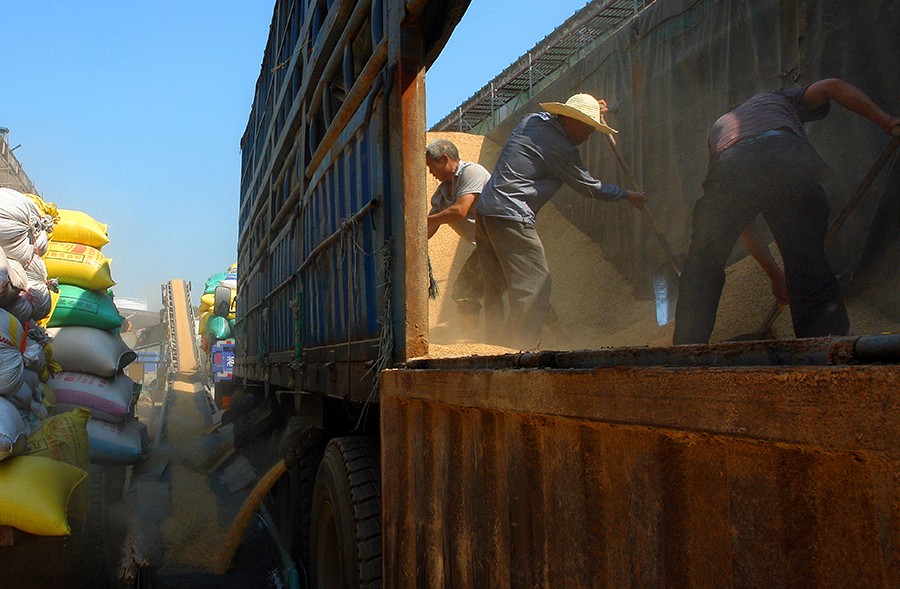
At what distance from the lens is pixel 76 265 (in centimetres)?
543

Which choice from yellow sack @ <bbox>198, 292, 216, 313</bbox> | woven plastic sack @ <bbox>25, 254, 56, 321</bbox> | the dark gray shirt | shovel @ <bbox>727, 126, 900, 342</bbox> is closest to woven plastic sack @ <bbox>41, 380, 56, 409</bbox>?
woven plastic sack @ <bbox>25, 254, 56, 321</bbox>

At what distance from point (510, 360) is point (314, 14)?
9.49ft

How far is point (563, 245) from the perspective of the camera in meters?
5.35

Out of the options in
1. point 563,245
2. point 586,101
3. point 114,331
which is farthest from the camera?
point 114,331

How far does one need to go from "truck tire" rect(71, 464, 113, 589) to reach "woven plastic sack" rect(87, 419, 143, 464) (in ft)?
2.77

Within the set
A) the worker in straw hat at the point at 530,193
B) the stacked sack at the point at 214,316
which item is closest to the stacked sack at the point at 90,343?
the worker in straw hat at the point at 530,193

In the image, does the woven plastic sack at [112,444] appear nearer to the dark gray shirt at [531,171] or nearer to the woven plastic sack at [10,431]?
the woven plastic sack at [10,431]

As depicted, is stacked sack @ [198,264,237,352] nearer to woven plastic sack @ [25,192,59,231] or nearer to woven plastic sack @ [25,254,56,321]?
woven plastic sack @ [25,192,59,231]

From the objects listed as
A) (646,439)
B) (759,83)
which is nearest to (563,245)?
(759,83)

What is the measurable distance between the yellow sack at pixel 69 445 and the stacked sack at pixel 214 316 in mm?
8484

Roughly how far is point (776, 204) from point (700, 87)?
7.28ft

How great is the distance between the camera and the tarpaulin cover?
10.3ft

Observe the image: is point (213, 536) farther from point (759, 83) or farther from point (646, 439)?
point (759, 83)

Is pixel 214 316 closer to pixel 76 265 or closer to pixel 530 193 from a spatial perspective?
pixel 76 265
